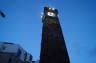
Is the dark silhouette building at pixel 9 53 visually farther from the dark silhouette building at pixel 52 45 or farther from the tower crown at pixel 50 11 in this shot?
the dark silhouette building at pixel 52 45

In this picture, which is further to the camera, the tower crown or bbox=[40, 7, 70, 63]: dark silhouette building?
the tower crown

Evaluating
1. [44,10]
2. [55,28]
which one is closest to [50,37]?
[55,28]

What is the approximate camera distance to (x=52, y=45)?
39.8 ft

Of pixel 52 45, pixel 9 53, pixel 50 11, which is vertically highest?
pixel 50 11

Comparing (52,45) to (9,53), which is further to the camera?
(9,53)

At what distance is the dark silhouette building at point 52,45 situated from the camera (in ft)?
35.7

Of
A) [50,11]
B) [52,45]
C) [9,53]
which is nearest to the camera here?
[52,45]

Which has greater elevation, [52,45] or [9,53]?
[52,45]

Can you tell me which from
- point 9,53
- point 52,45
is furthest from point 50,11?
point 9,53

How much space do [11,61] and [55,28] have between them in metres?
15.7

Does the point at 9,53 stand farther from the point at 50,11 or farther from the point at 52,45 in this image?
the point at 52,45

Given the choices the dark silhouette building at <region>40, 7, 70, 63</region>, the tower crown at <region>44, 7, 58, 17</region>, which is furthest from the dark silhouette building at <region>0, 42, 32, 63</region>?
the dark silhouette building at <region>40, 7, 70, 63</region>

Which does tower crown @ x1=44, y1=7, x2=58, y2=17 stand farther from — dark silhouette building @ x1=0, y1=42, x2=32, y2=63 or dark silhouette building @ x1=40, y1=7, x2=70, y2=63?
dark silhouette building @ x1=0, y1=42, x2=32, y2=63

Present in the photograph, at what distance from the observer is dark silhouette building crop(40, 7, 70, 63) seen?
10875mm
